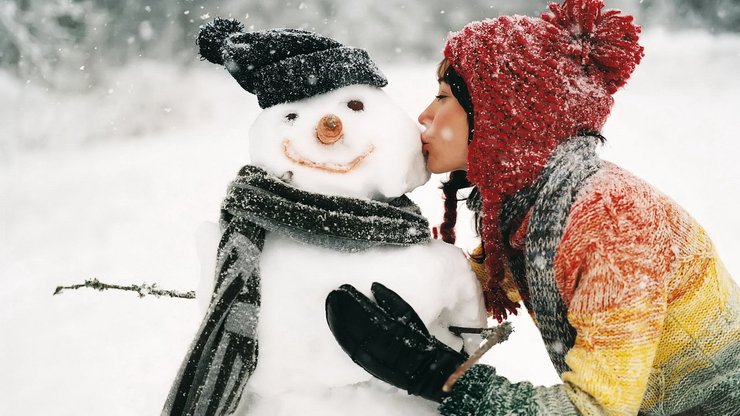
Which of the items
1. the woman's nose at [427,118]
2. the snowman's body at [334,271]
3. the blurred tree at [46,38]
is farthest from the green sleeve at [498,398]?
the blurred tree at [46,38]

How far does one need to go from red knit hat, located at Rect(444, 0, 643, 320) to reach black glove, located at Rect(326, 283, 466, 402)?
0.27 metres

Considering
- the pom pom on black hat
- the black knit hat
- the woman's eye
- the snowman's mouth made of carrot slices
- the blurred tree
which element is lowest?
the snowman's mouth made of carrot slices

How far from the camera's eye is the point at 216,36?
95 centimetres

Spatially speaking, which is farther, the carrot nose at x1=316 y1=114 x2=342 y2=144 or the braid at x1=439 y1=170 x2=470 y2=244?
the braid at x1=439 y1=170 x2=470 y2=244

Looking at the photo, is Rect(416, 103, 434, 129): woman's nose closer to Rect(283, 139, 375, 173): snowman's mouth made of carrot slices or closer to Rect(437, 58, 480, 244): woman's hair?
Rect(437, 58, 480, 244): woman's hair

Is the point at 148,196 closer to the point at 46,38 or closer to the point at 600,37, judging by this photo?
the point at 46,38

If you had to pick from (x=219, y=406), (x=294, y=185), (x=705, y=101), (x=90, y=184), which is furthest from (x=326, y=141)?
(x=705, y=101)

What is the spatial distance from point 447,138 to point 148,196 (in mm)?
1901

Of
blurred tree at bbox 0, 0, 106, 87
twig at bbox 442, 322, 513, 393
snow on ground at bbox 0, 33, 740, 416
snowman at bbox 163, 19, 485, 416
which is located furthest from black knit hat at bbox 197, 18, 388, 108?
blurred tree at bbox 0, 0, 106, 87

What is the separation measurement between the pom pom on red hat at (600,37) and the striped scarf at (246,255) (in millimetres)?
415

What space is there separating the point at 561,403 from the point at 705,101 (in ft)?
9.05

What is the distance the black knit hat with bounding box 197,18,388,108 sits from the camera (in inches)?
34.5

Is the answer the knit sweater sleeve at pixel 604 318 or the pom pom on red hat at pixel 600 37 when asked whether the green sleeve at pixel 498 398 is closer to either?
the knit sweater sleeve at pixel 604 318

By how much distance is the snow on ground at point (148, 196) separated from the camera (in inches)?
69.1
